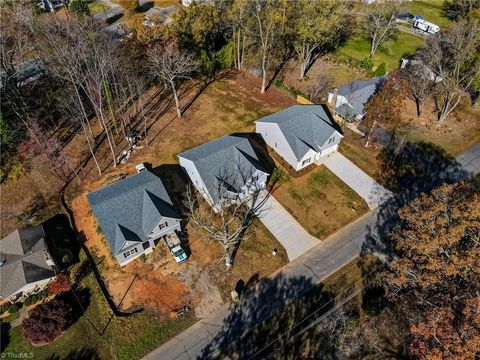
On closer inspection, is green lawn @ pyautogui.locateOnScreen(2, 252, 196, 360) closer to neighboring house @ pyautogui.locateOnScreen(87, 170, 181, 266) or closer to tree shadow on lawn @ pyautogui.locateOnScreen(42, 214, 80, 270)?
neighboring house @ pyautogui.locateOnScreen(87, 170, 181, 266)

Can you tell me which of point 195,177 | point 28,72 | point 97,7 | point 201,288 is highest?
point 97,7

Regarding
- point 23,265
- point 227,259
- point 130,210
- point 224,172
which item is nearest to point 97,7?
point 224,172

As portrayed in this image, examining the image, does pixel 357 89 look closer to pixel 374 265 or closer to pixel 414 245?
pixel 374 265

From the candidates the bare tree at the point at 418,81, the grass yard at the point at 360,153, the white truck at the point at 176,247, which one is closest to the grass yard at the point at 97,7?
the grass yard at the point at 360,153

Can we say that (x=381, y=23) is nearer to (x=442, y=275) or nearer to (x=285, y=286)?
(x=442, y=275)

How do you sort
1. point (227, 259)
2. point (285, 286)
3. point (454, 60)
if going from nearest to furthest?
point (285, 286) < point (227, 259) < point (454, 60)
